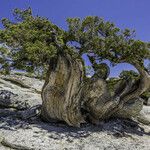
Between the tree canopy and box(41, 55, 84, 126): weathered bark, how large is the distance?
0.85 meters

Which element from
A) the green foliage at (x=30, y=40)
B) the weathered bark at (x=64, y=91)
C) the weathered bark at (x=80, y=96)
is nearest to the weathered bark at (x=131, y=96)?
the weathered bark at (x=80, y=96)

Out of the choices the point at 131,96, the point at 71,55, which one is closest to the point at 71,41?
the point at 71,55

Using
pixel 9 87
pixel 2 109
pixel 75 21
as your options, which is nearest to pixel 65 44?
pixel 75 21

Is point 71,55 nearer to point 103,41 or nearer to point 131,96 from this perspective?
point 103,41

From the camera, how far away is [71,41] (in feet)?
83.0

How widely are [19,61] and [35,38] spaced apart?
8.13 feet

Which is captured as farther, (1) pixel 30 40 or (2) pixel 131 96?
(2) pixel 131 96

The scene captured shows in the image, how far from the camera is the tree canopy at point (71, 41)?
23531 millimetres

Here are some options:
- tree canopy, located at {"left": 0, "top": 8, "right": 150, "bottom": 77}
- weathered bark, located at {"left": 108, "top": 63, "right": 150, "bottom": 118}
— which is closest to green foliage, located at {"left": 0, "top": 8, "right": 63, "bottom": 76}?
tree canopy, located at {"left": 0, "top": 8, "right": 150, "bottom": 77}

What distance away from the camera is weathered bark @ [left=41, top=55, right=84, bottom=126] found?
81.9 ft

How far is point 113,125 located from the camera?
90.5 feet

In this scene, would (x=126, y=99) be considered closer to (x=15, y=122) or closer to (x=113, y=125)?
(x=113, y=125)

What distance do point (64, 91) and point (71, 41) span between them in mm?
3925

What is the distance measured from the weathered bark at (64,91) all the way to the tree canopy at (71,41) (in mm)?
848
